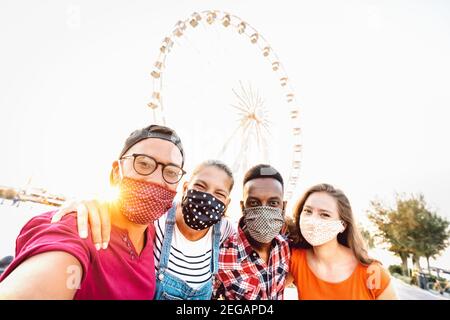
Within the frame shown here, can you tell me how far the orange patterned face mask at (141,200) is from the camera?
1936mm

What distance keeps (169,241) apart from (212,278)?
62cm

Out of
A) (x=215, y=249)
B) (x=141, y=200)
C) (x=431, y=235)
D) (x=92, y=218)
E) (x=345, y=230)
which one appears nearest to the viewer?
(x=92, y=218)

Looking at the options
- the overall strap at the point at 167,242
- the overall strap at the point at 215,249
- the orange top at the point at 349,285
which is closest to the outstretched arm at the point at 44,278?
the overall strap at the point at 167,242

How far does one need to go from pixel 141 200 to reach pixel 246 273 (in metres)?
1.40

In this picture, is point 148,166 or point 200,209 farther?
point 200,209

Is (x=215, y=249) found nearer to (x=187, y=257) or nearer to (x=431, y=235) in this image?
(x=187, y=257)

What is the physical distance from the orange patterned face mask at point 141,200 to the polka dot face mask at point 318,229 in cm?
170

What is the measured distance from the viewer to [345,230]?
3186 millimetres

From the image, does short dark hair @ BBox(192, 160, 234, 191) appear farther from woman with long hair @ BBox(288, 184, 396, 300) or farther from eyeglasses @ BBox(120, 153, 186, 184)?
woman with long hair @ BBox(288, 184, 396, 300)

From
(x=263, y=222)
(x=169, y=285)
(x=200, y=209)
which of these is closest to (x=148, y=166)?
(x=200, y=209)

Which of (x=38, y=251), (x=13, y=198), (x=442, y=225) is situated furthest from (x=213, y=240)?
(x=13, y=198)

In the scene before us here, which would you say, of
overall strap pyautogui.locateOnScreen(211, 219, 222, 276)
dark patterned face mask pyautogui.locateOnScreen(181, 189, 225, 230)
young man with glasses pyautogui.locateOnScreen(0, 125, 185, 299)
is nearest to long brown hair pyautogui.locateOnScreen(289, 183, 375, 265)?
overall strap pyautogui.locateOnScreen(211, 219, 222, 276)
